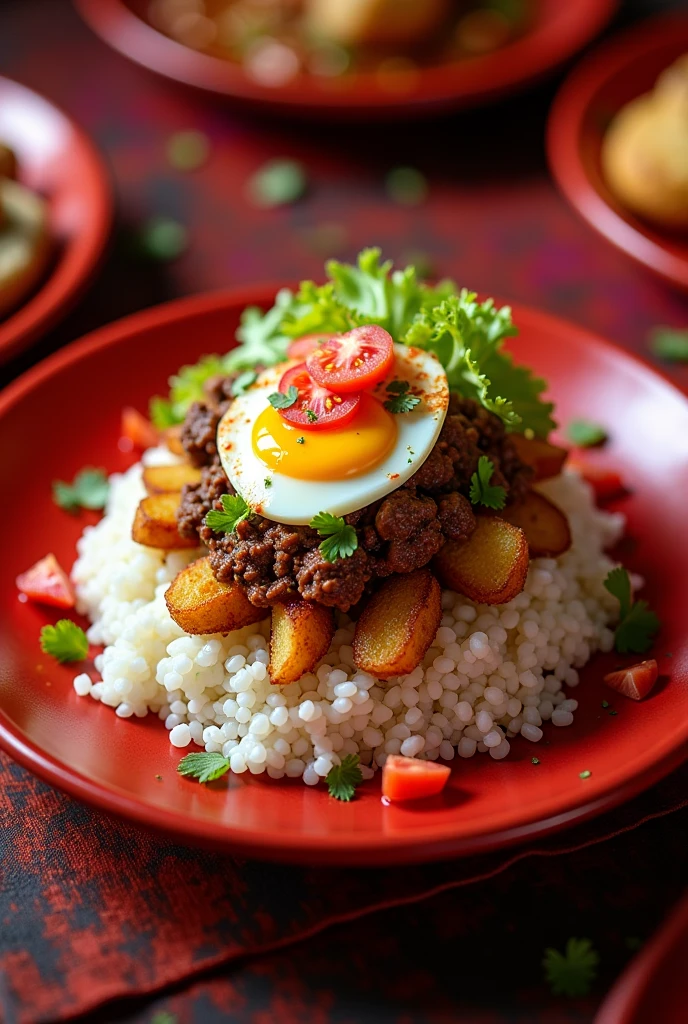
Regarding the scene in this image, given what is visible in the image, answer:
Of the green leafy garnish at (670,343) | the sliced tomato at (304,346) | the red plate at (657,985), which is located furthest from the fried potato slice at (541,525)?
the green leafy garnish at (670,343)

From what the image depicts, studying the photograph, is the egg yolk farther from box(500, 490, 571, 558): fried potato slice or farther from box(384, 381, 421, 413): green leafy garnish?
box(500, 490, 571, 558): fried potato slice

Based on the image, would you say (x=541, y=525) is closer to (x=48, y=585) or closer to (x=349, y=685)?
(x=349, y=685)

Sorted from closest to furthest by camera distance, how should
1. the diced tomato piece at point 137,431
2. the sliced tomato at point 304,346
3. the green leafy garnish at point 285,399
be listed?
the green leafy garnish at point 285,399 < the sliced tomato at point 304,346 < the diced tomato piece at point 137,431

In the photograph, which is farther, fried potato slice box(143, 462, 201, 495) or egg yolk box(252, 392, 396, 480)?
fried potato slice box(143, 462, 201, 495)

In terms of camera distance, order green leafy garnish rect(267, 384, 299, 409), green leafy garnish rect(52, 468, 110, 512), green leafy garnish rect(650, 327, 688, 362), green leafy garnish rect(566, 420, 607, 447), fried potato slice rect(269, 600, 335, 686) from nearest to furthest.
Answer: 1. fried potato slice rect(269, 600, 335, 686)
2. green leafy garnish rect(267, 384, 299, 409)
3. green leafy garnish rect(52, 468, 110, 512)
4. green leafy garnish rect(566, 420, 607, 447)
5. green leafy garnish rect(650, 327, 688, 362)

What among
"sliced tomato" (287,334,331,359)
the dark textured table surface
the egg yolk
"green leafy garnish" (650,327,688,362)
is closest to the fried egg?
the egg yolk

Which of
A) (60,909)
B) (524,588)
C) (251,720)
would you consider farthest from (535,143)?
(60,909)

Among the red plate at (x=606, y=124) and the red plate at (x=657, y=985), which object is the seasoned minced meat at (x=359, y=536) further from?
the red plate at (x=606, y=124)

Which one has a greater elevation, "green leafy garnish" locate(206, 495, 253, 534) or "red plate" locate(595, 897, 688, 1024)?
"green leafy garnish" locate(206, 495, 253, 534)
